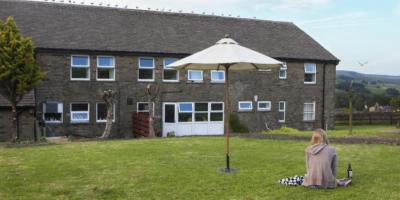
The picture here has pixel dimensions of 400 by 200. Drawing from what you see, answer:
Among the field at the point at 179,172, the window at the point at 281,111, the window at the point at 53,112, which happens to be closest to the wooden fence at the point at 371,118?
the window at the point at 281,111

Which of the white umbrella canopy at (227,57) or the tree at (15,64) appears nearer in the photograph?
the white umbrella canopy at (227,57)

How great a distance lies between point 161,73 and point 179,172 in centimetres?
1921

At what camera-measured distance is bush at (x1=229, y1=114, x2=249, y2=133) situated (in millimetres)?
28973

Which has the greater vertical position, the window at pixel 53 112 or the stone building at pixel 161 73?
the stone building at pixel 161 73

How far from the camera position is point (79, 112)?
26.7 m

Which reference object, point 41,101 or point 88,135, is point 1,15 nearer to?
point 41,101

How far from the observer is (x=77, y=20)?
2891cm

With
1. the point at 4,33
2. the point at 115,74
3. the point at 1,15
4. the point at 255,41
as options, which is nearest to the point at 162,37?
the point at 115,74

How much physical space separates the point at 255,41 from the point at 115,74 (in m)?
10.5

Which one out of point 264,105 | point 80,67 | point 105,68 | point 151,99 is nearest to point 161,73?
point 105,68

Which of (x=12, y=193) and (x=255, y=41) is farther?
(x=255, y=41)

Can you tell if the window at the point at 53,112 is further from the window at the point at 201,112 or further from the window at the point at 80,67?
the window at the point at 201,112

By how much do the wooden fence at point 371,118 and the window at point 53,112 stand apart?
2469cm

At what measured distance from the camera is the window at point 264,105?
31.9 m
